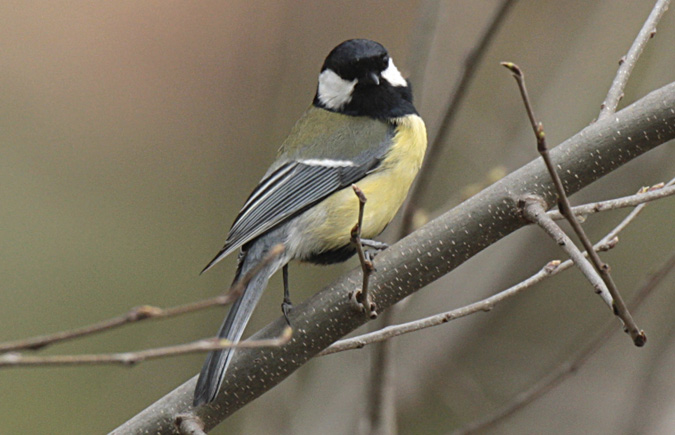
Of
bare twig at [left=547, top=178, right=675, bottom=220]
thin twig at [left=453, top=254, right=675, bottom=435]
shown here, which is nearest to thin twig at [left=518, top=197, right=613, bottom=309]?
bare twig at [left=547, top=178, right=675, bottom=220]

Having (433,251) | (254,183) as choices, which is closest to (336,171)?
(433,251)

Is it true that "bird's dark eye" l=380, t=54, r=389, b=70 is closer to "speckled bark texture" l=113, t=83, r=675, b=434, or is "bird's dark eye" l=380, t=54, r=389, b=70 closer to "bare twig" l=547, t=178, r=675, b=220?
"speckled bark texture" l=113, t=83, r=675, b=434

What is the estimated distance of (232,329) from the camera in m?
1.88

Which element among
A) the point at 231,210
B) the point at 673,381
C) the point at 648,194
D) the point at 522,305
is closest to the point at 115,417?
the point at 231,210

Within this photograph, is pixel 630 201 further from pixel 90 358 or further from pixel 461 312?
pixel 90 358

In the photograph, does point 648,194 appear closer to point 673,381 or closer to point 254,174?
point 673,381

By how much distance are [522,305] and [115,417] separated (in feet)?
6.02

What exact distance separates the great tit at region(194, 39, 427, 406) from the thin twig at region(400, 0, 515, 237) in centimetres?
9

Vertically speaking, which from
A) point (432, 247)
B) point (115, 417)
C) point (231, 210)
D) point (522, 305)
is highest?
point (432, 247)

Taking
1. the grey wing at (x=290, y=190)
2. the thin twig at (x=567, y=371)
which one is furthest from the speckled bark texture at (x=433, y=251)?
the thin twig at (x=567, y=371)

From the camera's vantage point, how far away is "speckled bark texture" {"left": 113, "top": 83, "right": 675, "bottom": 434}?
1.50m

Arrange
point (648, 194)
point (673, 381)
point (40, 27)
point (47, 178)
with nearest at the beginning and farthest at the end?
1. point (648, 194)
2. point (673, 381)
3. point (47, 178)
4. point (40, 27)

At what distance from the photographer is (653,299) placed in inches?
126

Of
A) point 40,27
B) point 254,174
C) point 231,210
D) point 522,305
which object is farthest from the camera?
point 40,27
